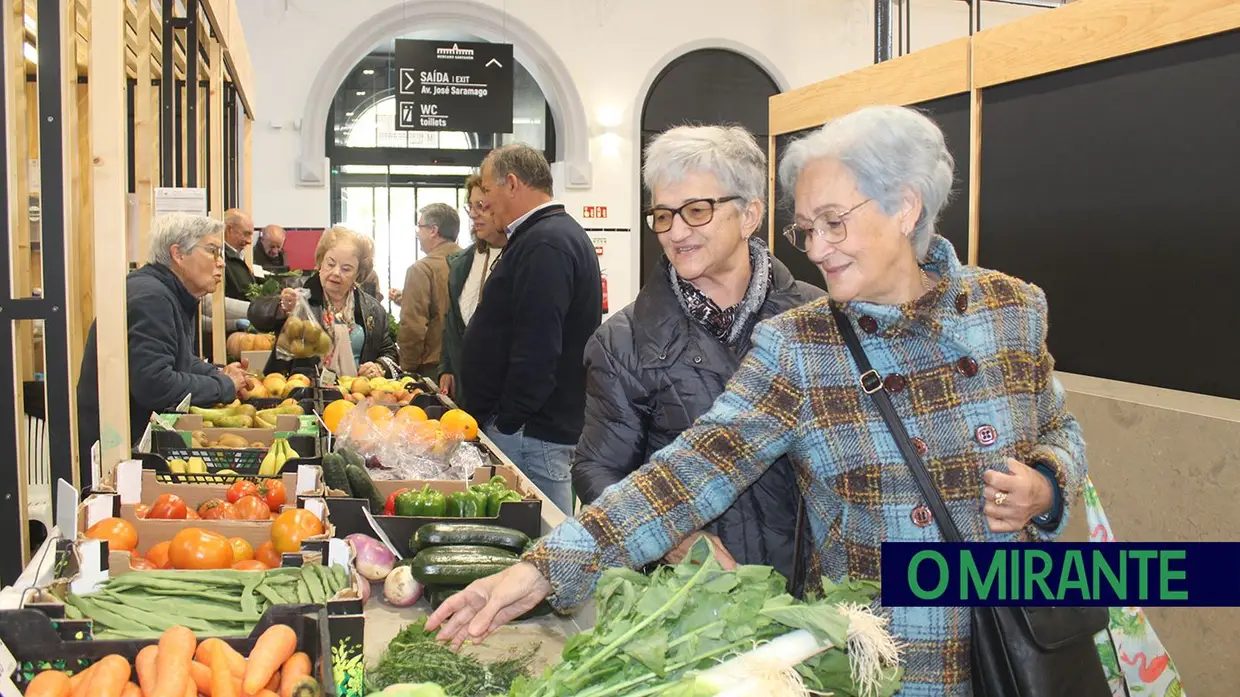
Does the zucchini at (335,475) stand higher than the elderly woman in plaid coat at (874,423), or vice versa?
the elderly woman in plaid coat at (874,423)

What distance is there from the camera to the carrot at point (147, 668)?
1.43 meters

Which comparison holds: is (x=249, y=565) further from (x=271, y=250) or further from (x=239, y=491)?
(x=271, y=250)

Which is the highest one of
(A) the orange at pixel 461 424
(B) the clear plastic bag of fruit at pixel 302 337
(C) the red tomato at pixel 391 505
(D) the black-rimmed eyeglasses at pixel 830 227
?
(D) the black-rimmed eyeglasses at pixel 830 227

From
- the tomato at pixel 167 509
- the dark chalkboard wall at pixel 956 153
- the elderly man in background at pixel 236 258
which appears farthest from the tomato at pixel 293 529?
the elderly man in background at pixel 236 258

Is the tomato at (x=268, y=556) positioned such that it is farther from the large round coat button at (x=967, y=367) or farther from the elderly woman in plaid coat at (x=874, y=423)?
the large round coat button at (x=967, y=367)

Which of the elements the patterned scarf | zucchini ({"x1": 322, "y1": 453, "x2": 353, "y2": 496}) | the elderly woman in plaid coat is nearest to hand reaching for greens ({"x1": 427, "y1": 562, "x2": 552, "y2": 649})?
the elderly woman in plaid coat

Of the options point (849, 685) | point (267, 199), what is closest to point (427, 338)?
point (849, 685)

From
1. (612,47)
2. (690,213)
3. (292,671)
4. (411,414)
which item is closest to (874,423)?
(690,213)

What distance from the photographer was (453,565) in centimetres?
223

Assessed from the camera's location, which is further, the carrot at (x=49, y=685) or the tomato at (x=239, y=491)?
the tomato at (x=239, y=491)

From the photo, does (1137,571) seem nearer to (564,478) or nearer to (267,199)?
(564,478)

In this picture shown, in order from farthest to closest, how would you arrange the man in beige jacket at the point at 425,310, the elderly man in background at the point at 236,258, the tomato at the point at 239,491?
the elderly man in background at the point at 236,258, the man in beige jacket at the point at 425,310, the tomato at the point at 239,491

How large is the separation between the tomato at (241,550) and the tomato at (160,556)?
0.41 ft

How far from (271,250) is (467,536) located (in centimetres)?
810
